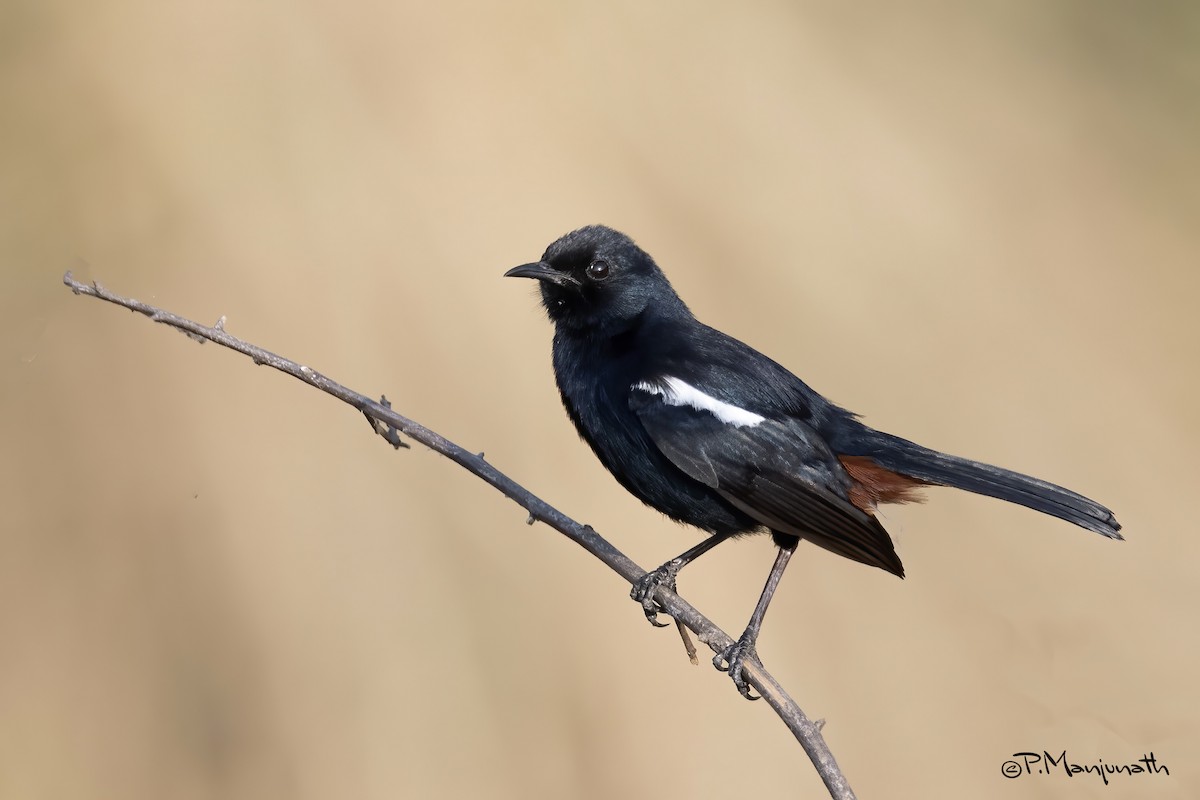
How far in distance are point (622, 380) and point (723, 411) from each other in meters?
0.42

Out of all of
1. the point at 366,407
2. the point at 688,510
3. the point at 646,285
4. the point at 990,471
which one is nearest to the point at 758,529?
the point at 688,510

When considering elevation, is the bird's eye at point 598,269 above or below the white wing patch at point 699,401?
above

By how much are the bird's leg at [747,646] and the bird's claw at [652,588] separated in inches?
10.9

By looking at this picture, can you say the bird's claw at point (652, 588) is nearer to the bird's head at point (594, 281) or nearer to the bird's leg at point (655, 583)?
the bird's leg at point (655, 583)

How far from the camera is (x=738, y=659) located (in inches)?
160

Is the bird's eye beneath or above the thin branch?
above

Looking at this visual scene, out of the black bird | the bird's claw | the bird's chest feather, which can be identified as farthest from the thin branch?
the bird's chest feather

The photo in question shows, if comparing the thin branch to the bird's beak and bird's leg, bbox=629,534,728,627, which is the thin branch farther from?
the bird's beak

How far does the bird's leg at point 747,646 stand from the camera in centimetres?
407

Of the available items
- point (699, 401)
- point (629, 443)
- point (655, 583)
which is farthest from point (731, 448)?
point (655, 583)

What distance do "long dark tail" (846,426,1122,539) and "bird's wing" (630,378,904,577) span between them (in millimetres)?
207

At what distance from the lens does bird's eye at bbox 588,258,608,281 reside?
495 centimetres

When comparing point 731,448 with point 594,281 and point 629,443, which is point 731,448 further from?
point 594,281

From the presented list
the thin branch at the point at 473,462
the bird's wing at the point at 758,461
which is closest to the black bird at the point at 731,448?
the bird's wing at the point at 758,461
